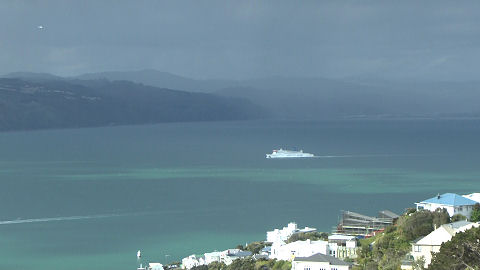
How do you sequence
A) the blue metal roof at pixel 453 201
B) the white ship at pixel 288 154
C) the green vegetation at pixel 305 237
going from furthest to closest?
the white ship at pixel 288 154 → the green vegetation at pixel 305 237 → the blue metal roof at pixel 453 201

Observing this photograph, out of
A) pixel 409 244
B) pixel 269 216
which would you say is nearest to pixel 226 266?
pixel 409 244

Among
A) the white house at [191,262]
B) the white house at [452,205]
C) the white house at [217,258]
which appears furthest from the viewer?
the white house at [191,262]

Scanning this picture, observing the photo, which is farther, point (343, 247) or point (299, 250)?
point (299, 250)

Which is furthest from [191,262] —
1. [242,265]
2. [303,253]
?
[303,253]

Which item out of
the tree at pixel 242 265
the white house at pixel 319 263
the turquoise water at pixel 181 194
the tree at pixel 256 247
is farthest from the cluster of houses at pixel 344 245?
the turquoise water at pixel 181 194

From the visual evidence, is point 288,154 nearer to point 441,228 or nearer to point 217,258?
point 217,258

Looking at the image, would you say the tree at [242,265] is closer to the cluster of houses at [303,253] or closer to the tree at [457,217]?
the cluster of houses at [303,253]
